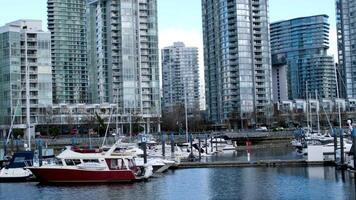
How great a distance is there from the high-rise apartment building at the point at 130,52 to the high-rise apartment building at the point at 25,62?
3032cm

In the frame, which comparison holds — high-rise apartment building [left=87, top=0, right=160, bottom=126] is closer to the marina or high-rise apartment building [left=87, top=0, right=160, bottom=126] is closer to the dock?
the dock

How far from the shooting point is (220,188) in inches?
2044

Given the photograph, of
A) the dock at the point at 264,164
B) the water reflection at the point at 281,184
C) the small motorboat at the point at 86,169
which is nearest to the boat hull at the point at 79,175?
the small motorboat at the point at 86,169

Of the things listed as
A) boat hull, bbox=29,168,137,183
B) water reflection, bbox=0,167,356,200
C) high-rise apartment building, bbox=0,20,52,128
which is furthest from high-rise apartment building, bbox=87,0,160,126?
boat hull, bbox=29,168,137,183

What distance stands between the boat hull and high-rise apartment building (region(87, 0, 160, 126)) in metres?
123

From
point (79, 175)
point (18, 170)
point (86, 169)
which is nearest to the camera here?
point (79, 175)

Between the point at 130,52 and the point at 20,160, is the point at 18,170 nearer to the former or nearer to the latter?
the point at 20,160

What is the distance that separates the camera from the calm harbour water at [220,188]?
155 ft

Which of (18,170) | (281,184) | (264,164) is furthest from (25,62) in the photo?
(281,184)

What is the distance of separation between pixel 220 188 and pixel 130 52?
134902 mm

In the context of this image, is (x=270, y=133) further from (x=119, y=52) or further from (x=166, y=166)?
(x=166, y=166)

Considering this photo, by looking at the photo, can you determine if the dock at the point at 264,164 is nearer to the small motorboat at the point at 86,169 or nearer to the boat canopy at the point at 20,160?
the small motorboat at the point at 86,169

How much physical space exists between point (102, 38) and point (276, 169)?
5023 inches

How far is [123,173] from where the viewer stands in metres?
57.2
